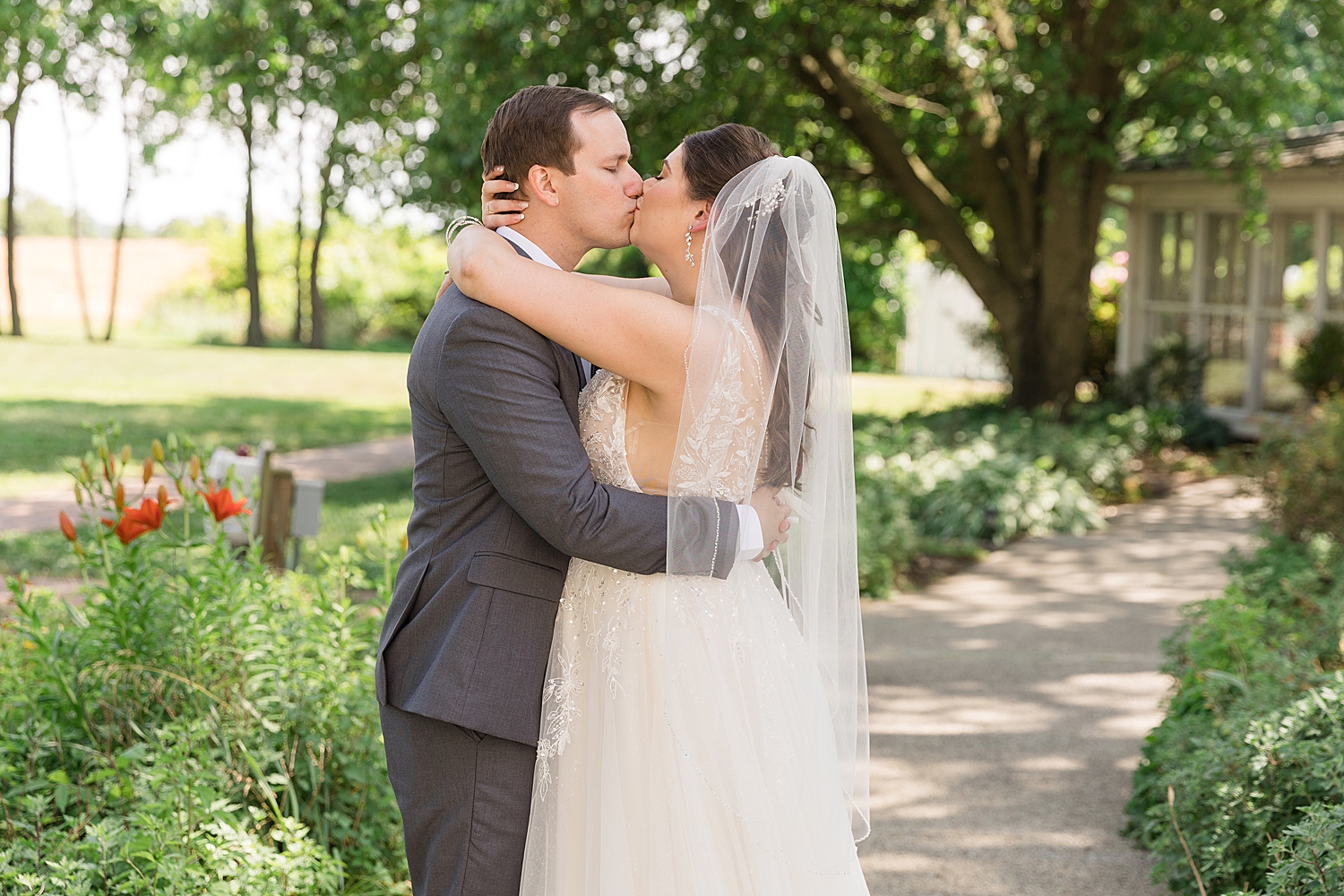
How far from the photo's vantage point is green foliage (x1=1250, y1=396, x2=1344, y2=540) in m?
6.17

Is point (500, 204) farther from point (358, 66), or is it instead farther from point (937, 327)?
point (937, 327)

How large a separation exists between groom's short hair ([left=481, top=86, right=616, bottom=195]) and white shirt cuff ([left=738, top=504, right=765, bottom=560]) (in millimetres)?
721

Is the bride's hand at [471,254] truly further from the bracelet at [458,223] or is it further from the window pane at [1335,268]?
the window pane at [1335,268]

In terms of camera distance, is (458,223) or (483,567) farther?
(458,223)

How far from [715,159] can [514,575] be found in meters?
0.89

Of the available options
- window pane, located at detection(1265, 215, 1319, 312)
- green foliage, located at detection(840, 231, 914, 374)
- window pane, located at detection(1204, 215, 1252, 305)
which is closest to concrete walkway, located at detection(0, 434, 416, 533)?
window pane, located at detection(1204, 215, 1252, 305)

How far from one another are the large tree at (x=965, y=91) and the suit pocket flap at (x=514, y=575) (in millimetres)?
6438

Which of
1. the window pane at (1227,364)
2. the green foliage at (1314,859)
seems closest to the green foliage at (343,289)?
the window pane at (1227,364)

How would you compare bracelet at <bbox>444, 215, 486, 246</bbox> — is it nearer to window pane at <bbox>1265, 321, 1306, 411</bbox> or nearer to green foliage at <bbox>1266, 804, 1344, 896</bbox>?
green foliage at <bbox>1266, 804, 1344, 896</bbox>

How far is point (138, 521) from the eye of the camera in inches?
130

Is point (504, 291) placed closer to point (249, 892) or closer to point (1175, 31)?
point (249, 892)

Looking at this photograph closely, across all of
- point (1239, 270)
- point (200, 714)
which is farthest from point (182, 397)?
point (200, 714)

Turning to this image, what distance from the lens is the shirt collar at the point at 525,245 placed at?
7.44 feet

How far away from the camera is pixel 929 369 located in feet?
76.0
